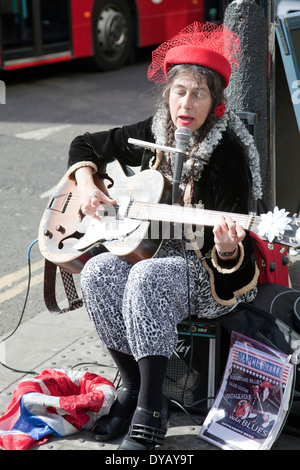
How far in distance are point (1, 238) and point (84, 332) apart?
4.96ft

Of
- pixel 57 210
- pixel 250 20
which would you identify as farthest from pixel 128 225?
pixel 250 20

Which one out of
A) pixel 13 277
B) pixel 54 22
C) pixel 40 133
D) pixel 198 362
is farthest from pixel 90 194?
pixel 54 22

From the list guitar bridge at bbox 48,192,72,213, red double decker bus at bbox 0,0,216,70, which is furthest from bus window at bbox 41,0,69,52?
guitar bridge at bbox 48,192,72,213

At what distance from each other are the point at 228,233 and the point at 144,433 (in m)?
0.77

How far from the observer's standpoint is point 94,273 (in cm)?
271

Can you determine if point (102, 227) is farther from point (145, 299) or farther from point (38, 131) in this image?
point (38, 131)

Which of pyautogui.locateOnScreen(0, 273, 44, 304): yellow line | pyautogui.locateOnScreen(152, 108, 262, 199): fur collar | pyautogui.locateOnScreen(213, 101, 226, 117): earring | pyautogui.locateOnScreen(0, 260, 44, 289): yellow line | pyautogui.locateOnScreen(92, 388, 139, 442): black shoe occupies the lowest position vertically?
pyautogui.locateOnScreen(0, 273, 44, 304): yellow line

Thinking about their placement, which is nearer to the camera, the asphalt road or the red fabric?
the red fabric

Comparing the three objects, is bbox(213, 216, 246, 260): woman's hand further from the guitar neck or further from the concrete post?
the concrete post

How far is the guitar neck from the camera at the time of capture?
2484 mm

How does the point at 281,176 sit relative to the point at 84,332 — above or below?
above

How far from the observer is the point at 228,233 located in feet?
7.97

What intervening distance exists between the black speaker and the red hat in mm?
950

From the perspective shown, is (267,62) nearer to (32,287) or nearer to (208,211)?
(208,211)
